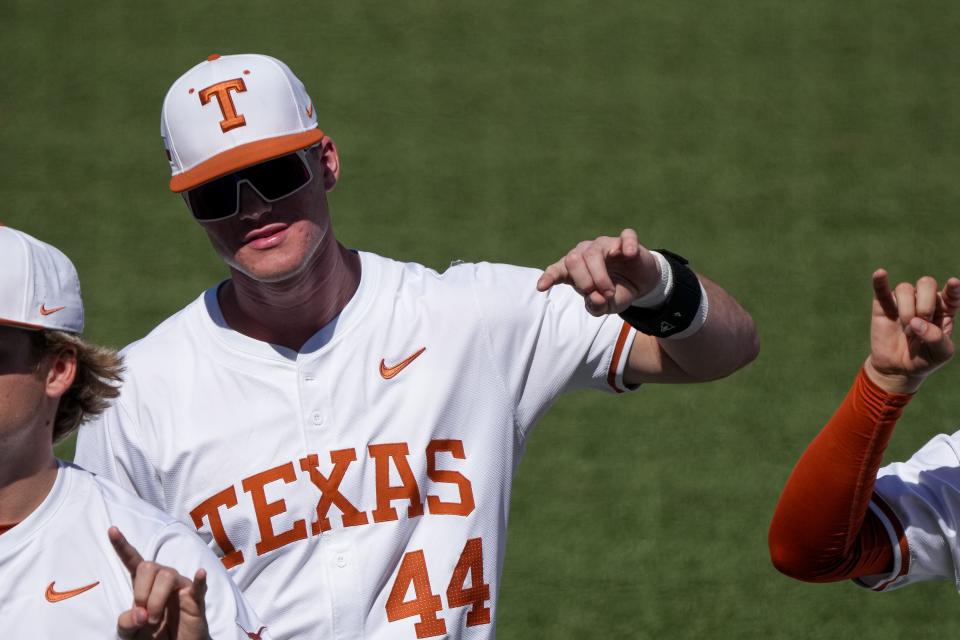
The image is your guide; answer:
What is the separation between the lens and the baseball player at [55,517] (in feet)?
8.00

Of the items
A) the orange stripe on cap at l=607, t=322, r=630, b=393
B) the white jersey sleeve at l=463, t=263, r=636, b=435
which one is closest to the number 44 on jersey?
the white jersey sleeve at l=463, t=263, r=636, b=435

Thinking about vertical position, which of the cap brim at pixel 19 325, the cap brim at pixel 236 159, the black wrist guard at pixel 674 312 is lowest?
the black wrist guard at pixel 674 312

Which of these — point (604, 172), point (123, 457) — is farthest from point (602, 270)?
point (604, 172)

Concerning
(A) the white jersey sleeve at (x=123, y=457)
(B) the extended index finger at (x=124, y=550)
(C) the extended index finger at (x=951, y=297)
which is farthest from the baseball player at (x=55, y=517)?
(C) the extended index finger at (x=951, y=297)

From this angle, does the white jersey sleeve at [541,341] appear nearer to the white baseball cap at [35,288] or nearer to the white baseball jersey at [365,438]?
the white baseball jersey at [365,438]

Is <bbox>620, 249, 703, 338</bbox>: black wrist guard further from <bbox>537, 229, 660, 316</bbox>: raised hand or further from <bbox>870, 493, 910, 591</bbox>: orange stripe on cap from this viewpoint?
<bbox>870, 493, 910, 591</bbox>: orange stripe on cap

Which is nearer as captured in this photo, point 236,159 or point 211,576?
point 211,576

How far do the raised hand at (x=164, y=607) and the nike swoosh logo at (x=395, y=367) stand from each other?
3.36 ft

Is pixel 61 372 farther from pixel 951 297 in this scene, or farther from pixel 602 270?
pixel 951 297

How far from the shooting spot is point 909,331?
264 centimetres

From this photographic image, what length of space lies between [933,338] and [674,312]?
0.62 meters

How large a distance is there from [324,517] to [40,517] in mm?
768

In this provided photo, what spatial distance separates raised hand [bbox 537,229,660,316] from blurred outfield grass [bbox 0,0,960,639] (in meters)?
2.40

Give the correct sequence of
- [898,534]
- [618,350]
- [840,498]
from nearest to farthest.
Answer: [840,498]
[898,534]
[618,350]
